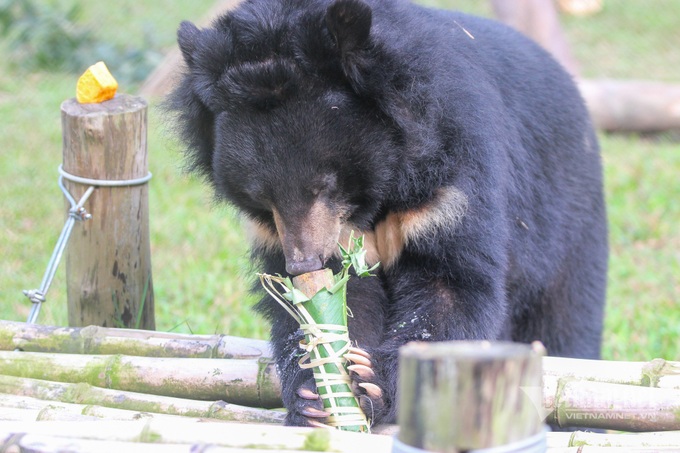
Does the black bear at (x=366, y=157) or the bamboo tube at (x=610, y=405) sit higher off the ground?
the black bear at (x=366, y=157)

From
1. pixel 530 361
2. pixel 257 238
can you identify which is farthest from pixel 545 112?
pixel 530 361

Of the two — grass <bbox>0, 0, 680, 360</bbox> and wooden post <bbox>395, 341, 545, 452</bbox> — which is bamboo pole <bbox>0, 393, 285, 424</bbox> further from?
wooden post <bbox>395, 341, 545, 452</bbox>

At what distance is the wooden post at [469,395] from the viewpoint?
58.8 inches

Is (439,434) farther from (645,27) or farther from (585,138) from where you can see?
(645,27)

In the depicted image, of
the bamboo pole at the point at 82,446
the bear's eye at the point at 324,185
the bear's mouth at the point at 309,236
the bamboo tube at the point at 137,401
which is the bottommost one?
the bamboo tube at the point at 137,401

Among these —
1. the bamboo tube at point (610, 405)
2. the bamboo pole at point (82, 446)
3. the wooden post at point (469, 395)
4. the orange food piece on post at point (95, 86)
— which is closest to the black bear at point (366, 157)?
the bamboo tube at point (610, 405)

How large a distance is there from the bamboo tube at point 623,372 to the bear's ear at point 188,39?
155 centimetres

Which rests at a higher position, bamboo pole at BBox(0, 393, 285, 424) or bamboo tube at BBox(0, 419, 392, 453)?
bamboo tube at BBox(0, 419, 392, 453)

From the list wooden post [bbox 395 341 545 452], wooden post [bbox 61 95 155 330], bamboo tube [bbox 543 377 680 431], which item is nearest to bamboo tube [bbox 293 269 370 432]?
bamboo tube [bbox 543 377 680 431]

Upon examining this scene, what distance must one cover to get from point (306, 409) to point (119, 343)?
0.91 m

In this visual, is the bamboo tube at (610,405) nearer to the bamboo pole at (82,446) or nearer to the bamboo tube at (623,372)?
the bamboo tube at (623,372)

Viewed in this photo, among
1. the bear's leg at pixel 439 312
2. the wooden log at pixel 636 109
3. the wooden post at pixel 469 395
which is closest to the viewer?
the wooden post at pixel 469 395

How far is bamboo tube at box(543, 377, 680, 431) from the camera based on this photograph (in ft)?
8.59

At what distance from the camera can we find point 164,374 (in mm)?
3135
